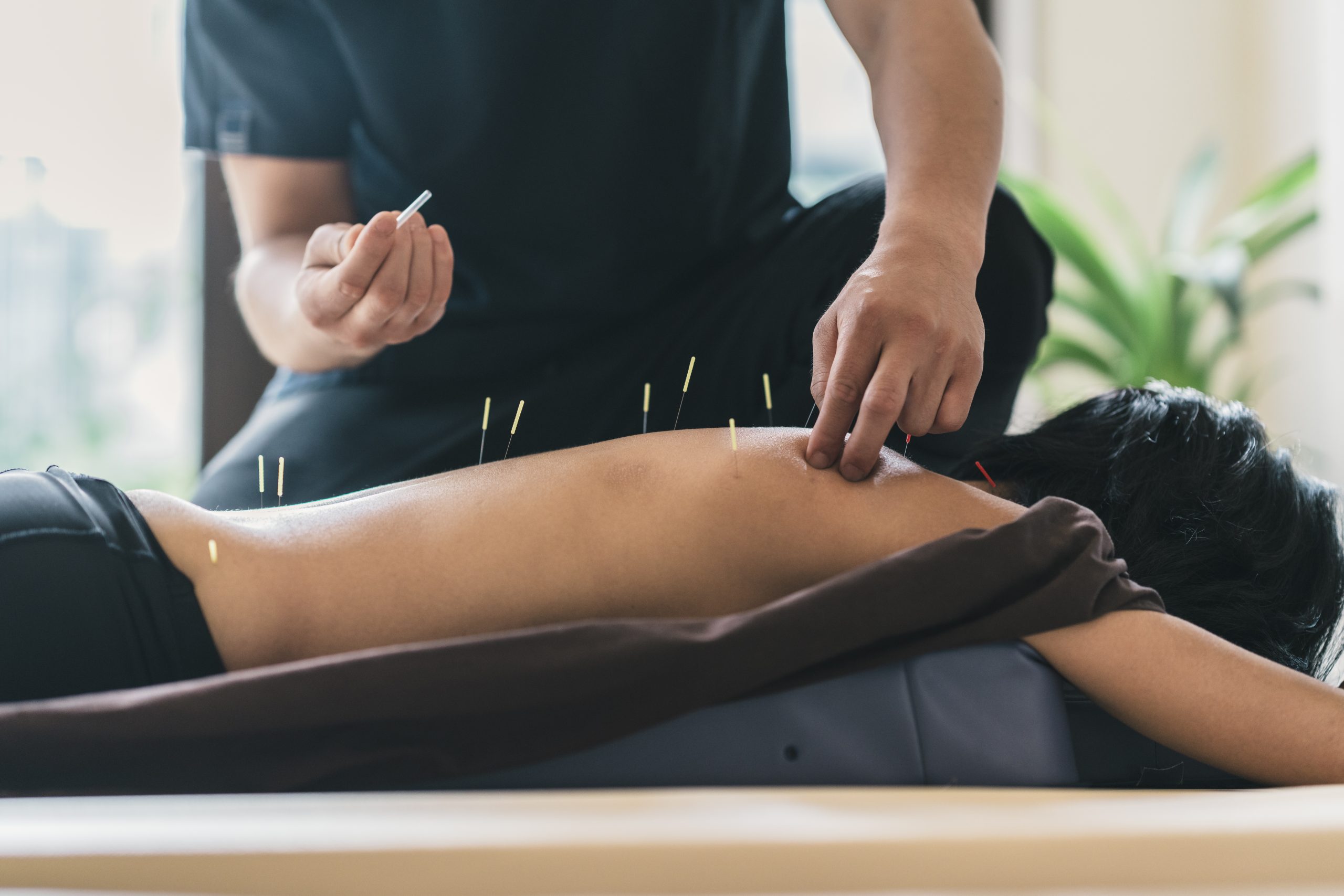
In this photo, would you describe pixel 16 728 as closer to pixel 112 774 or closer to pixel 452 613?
pixel 112 774

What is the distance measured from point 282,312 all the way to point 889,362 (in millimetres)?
831

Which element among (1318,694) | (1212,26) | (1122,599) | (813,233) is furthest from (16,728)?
(1212,26)

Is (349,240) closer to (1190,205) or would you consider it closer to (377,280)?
(377,280)

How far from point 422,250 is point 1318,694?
0.79 m

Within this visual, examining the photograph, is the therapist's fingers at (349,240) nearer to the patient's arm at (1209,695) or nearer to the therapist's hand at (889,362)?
the therapist's hand at (889,362)

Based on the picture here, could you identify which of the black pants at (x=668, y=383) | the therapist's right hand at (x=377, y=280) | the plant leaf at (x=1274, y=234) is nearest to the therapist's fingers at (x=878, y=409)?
the black pants at (x=668, y=383)

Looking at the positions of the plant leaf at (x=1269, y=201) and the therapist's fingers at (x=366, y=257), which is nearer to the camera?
the therapist's fingers at (x=366, y=257)

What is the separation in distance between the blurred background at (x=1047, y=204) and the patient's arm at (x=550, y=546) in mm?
553

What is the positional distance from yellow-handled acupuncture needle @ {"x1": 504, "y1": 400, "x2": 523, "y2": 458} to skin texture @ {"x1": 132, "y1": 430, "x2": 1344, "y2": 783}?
1.44ft

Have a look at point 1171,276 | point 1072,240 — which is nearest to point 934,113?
point 1072,240

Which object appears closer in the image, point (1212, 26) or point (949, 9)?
point (949, 9)

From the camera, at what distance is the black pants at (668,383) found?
3.79ft

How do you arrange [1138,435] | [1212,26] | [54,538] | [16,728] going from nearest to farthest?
[16,728], [54,538], [1138,435], [1212,26]

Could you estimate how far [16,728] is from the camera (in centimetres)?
62
